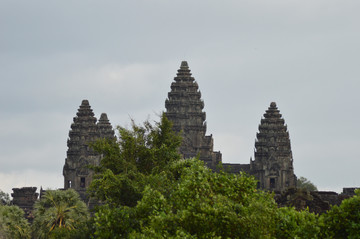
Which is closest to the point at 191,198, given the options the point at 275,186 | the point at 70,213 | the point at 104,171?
the point at 104,171

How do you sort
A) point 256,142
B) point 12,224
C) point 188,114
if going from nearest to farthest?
point 12,224, point 256,142, point 188,114

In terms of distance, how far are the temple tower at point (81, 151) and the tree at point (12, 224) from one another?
3009 inches

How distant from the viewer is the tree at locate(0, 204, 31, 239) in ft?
237

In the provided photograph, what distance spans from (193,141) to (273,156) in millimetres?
13035

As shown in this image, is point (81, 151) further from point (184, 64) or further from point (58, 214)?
point (58, 214)

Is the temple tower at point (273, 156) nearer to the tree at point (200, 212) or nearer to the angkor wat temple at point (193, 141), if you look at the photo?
the angkor wat temple at point (193, 141)

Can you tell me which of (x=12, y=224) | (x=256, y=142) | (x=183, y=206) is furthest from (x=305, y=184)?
(x=183, y=206)

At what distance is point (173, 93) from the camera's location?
161500 millimetres

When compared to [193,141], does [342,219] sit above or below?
below

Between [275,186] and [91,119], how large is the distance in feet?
109

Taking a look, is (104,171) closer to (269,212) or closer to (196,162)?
(196,162)

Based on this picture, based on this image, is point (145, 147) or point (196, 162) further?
point (145, 147)

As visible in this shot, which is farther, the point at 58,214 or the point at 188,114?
the point at 188,114

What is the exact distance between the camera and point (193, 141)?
510 feet
